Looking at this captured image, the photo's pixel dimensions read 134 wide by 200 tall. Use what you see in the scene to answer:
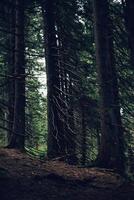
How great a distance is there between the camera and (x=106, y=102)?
13.0 meters

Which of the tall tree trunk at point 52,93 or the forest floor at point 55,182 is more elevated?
the tall tree trunk at point 52,93

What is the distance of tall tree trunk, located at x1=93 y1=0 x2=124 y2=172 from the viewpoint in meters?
12.9

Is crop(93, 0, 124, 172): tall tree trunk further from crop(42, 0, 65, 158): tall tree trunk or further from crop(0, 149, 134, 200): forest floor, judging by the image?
crop(42, 0, 65, 158): tall tree trunk

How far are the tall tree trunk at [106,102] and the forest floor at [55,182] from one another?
659mm

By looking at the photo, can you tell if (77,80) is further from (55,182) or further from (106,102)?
(55,182)

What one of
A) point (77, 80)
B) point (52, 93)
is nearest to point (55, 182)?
point (77, 80)

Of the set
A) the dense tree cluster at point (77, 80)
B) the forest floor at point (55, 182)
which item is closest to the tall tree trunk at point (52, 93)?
the dense tree cluster at point (77, 80)

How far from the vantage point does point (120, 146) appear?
13.1m

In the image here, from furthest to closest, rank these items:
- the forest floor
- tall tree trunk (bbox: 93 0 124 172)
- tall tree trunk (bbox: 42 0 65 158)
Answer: tall tree trunk (bbox: 42 0 65 158) < tall tree trunk (bbox: 93 0 124 172) < the forest floor

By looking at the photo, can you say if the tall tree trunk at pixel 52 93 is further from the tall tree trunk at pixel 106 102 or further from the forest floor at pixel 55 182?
the tall tree trunk at pixel 106 102

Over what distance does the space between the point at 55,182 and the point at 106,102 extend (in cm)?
384

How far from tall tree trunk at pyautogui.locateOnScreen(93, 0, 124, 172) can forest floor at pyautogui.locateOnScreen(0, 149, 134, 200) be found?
659 millimetres

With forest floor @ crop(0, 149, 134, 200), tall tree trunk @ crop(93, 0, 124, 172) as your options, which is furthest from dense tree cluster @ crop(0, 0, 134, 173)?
Result: forest floor @ crop(0, 149, 134, 200)

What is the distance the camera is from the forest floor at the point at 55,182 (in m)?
9.30
